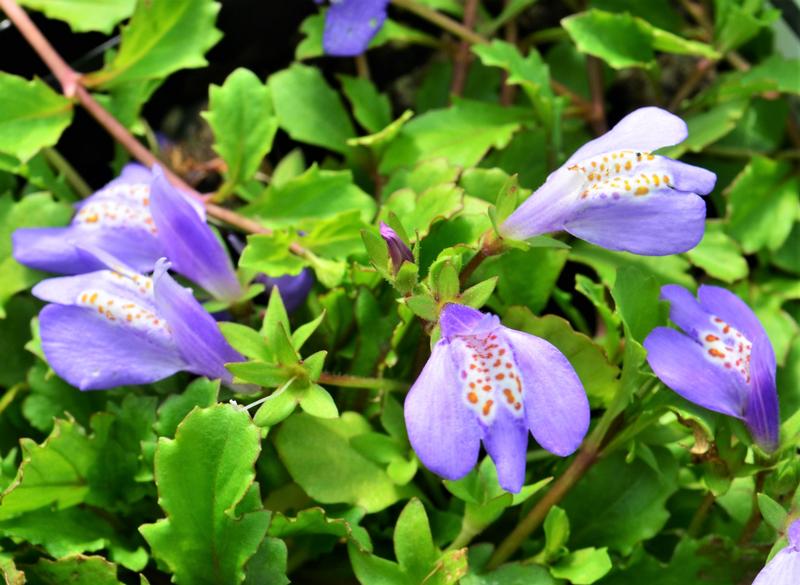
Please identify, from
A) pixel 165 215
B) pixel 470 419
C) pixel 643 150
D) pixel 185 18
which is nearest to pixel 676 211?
pixel 643 150

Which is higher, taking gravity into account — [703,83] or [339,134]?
[339,134]

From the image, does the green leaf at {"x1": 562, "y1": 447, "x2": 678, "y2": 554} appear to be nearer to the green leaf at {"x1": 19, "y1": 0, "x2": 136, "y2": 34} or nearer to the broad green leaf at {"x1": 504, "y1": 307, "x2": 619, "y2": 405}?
the broad green leaf at {"x1": 504, "y1": 307, "x2": 619, "y2": 405}

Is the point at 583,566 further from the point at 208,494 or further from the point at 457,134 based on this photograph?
the point at 457,134

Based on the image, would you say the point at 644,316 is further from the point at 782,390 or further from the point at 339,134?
the point at 339,134

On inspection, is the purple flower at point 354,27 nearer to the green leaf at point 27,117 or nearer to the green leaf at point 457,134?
the green leaf at point 457,134

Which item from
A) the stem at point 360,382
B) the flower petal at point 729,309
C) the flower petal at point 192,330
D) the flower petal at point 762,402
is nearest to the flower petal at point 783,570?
the flower petal at point 762,402

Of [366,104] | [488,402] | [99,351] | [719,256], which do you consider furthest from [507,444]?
[366,104]
